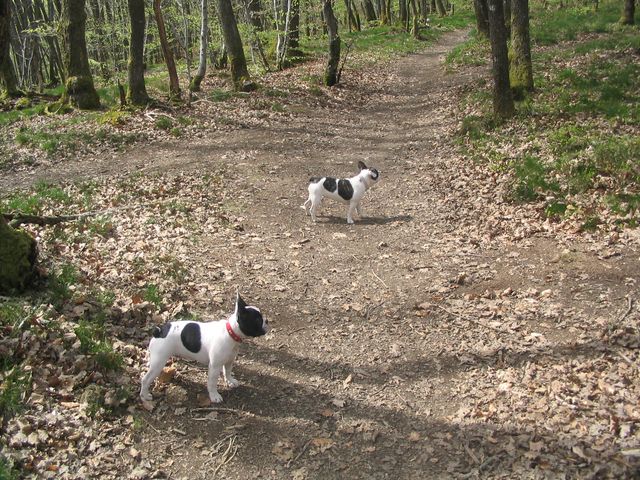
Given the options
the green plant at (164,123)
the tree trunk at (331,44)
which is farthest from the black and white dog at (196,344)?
the tree trunk at (331,44)

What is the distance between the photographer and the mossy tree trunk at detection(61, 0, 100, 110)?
60.1 ft

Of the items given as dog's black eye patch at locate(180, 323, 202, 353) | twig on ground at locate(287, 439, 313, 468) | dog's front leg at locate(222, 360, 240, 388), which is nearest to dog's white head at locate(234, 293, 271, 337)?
dog's black eye patch at locate(180, 323, 202, 353)

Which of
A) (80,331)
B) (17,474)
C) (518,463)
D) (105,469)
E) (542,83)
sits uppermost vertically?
(542,83)

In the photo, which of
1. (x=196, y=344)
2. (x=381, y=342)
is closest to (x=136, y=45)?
(x=381, y=342)

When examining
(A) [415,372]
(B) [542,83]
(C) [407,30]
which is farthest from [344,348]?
(C) [407,30]

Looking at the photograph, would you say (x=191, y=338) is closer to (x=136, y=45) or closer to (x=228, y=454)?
(x=228, y=454)

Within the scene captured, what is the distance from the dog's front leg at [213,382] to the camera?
5.38 meters

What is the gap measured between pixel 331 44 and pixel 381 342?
58.5 ft

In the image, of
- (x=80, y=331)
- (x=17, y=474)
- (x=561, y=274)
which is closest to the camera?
(x=17, y=474)

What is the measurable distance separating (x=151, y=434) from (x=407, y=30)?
4444 centimetres

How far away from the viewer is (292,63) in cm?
2861

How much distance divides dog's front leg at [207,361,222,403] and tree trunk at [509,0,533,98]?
13460 mm

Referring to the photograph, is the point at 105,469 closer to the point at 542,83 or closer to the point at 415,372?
the point at 415,372

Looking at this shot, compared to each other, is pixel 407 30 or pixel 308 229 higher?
pixel 407 30
